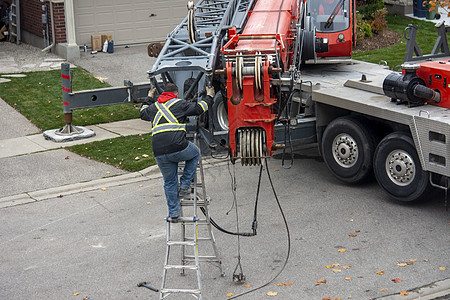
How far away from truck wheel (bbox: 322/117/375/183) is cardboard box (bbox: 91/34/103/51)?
479 inches

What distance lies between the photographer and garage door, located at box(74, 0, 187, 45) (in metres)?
22.3

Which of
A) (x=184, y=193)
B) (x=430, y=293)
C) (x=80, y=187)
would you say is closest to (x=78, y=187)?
(x=80, y=187)

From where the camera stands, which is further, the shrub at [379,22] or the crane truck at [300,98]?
the shrub at [379,22]

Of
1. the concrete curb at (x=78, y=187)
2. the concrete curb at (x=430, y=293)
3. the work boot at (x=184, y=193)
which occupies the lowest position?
the concrete curb at (x=430, y=293)

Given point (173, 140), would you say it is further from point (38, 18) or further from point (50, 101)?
point (38, 18)

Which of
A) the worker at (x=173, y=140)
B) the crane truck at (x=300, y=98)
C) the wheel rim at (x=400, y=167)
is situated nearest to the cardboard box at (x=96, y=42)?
the crane truck at (x=300, y=98)

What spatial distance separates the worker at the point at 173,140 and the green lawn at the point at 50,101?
7663 mm

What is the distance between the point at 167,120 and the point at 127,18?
50.5 ft

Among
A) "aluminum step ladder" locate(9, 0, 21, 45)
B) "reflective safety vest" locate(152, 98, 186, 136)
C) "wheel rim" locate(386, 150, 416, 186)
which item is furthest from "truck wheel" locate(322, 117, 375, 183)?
"aluminum step ladder" locate(9, 0, 21, 45)

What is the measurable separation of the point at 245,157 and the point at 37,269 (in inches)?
120

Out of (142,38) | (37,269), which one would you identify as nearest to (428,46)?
(142,38)

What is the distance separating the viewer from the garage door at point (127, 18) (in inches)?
878

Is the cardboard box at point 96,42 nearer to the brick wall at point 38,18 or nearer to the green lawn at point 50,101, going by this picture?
the brick wall at point 38,18

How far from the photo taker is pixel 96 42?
22375 millimetres
